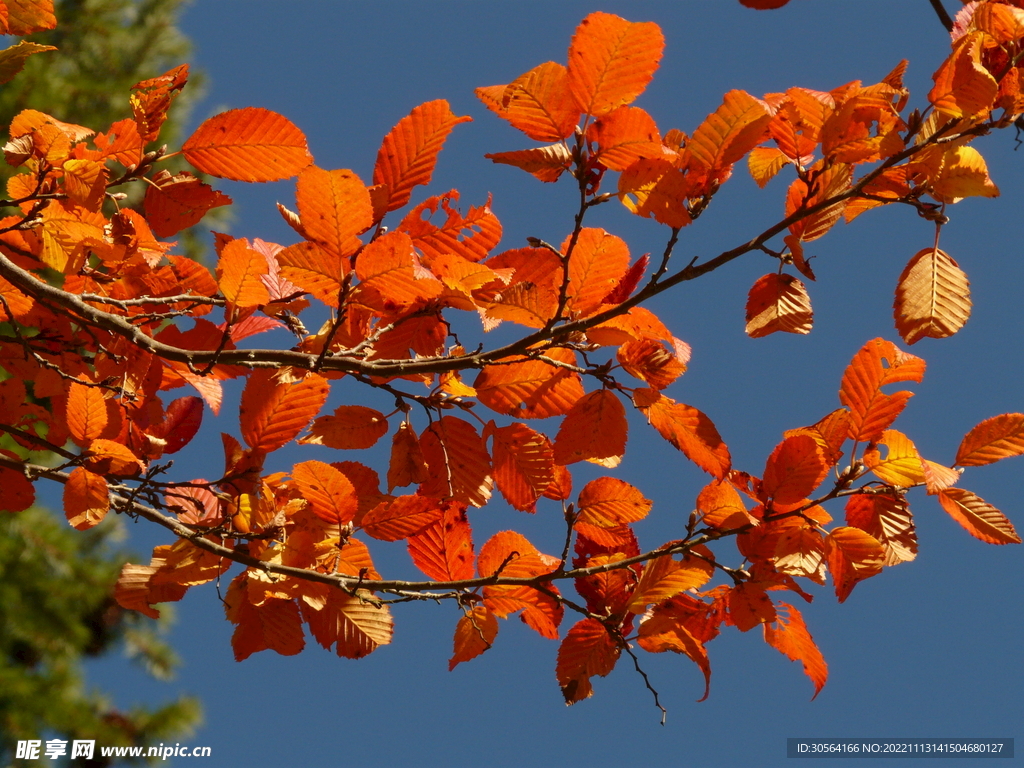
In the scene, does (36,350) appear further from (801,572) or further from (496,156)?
(801,572)

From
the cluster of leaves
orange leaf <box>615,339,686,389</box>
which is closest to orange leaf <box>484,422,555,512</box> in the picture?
the cluster of leaves

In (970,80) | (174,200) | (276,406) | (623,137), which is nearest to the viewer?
(970,80)

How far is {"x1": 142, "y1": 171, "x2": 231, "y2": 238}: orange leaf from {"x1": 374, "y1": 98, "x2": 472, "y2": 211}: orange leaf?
390mm

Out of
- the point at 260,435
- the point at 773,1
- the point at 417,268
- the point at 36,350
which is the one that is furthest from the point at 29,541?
the point at 773,1

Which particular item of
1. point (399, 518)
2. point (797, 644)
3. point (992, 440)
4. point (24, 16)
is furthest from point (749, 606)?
point (24, 16)

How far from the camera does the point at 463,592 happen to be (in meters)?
1.24

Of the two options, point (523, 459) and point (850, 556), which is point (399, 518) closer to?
point (523, 459)

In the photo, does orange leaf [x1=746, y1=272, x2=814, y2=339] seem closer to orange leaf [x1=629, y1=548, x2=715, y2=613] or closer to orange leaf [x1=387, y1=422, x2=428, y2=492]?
orange leaf [x1=629, y1=548, x2=715, y2=613]

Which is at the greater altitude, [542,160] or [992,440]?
[542,160]

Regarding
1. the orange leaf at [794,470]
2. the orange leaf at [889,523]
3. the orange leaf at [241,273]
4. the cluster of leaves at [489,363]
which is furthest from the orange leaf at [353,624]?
the orange leaf at [889,523]

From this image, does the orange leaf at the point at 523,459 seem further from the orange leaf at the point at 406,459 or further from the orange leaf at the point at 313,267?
the orange leaf at the point at 313,267

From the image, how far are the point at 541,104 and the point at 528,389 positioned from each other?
1.49 ft

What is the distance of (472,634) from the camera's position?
1.27 meters

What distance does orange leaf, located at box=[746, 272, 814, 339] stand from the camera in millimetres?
1062
